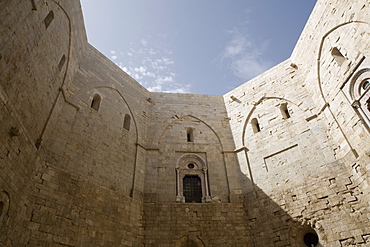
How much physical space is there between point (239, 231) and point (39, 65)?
9086 mm

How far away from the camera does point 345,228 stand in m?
8.10

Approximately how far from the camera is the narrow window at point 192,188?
11190mm

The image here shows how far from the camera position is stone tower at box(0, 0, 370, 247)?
23.0 ft

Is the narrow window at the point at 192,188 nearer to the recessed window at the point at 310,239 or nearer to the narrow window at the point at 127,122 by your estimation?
the narrow window at the point at 127,122

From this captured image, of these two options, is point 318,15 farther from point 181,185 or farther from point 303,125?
point 181,185

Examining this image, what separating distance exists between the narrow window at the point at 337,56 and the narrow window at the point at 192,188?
7506 mm

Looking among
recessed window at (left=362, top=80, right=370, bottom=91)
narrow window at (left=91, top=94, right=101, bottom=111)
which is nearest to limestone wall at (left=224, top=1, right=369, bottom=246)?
recessed window at (left=362, top=80, right=370, bottom=91)

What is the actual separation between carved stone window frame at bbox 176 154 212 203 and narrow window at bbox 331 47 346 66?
692 centimetres

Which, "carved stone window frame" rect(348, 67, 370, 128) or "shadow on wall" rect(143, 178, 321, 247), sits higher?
"carved stone window frame" rect(348, 67, 370, 128)

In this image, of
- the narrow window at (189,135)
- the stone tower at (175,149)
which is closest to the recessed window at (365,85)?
the stone tower at (175,149)

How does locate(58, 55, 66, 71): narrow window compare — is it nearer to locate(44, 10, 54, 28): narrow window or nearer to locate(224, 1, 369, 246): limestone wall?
locate(44, 10, 54, 28): narrow window

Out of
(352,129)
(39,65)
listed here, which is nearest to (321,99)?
(352,129)

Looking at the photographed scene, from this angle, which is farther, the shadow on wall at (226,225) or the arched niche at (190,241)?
the arched niche at (190,241)

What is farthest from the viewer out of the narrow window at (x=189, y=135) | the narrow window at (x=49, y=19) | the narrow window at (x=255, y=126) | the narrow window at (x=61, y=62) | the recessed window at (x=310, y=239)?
the narrow window at (x=189, y=135)
